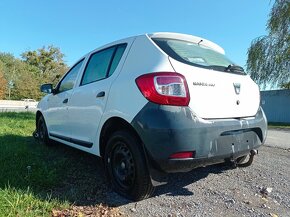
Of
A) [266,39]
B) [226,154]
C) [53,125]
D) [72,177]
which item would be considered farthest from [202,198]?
[266,39]

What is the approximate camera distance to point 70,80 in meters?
4.89

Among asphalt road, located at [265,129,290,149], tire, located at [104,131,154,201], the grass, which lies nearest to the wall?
asphalt road, located at [265,129,290,149]

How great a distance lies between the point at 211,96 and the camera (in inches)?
121

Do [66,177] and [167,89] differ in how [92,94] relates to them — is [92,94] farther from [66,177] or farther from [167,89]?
[167,89]

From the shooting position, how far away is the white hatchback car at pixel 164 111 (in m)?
2.82

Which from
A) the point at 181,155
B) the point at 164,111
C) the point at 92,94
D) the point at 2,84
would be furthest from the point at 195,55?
the point at 2,84

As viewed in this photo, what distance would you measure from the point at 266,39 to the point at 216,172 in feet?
74.2

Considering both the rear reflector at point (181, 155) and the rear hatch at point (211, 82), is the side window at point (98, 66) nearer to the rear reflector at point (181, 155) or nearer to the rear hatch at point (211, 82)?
the rear hatch at point (211, 82)

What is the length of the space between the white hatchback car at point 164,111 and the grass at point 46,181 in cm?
35

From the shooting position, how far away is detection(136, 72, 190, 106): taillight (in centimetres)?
284

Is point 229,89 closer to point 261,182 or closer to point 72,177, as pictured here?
point 261,182

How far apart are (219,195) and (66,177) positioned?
186 cm

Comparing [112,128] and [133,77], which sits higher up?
[133,77]

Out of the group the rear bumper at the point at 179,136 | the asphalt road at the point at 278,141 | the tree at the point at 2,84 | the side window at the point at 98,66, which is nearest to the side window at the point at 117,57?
the side window at the point at 98,66
